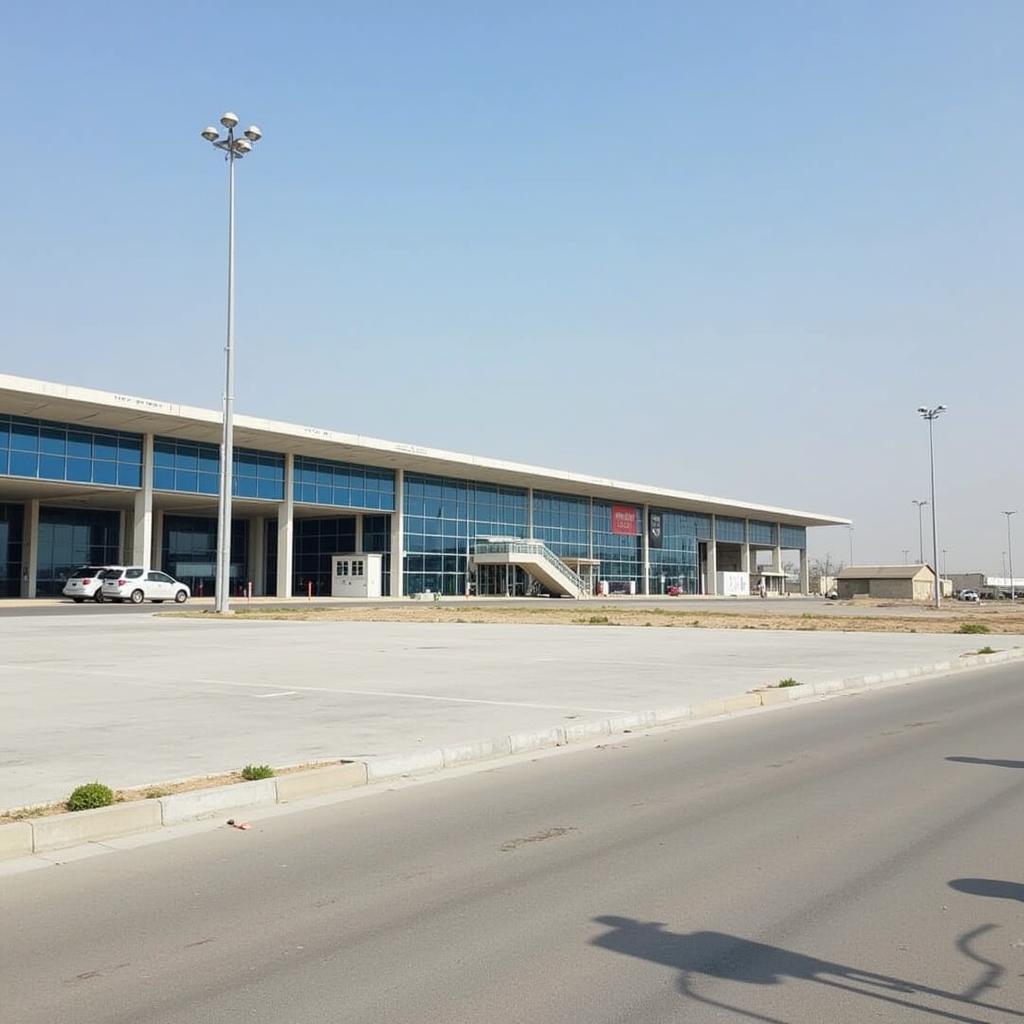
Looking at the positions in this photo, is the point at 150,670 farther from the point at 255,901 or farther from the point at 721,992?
the point at 721,992

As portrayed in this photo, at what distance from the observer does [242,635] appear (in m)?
28.1

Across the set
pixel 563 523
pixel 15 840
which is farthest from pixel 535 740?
pixel 563 523

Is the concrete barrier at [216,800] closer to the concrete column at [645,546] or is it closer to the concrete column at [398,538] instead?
the concrete column at [398,538]

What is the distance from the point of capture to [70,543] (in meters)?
63.3

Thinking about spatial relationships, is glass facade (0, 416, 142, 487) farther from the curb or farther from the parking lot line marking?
the curb

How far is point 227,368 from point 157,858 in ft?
111

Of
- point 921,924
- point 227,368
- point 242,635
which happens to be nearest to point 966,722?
point 921,924

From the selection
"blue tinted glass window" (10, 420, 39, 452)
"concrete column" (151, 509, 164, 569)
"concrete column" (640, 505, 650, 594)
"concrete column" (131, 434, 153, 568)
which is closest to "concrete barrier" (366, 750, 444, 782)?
"blue tinted glass window" (10, 420, 39, 452)

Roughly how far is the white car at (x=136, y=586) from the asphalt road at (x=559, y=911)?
43917 millimetres

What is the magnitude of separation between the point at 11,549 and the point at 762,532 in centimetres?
7765

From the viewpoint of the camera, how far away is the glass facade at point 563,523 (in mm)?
84625

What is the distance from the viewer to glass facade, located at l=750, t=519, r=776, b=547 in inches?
4422

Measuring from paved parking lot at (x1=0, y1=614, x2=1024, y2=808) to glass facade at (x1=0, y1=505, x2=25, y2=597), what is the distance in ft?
105

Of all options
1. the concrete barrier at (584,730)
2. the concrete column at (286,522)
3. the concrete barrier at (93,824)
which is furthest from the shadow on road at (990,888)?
the concrete column at (286,522)
